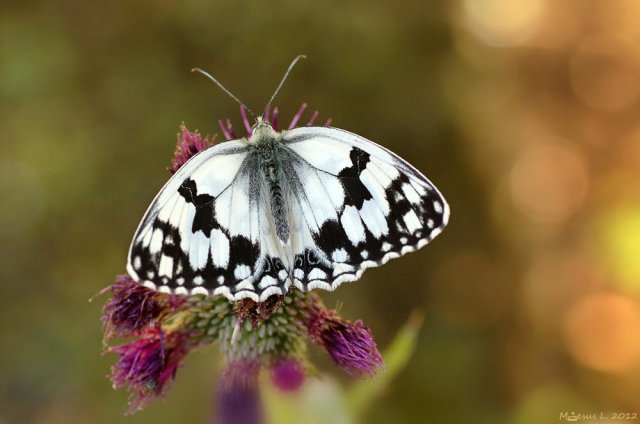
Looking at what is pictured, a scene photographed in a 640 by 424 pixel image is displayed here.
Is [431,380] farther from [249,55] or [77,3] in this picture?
[77,3]

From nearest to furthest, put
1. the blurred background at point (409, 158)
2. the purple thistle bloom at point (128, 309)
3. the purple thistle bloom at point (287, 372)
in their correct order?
Result: 1. the purple thistle bloom at point (128, 309)
2. the purple thistle bloom at point (287, 372)
3. the blurred background at point (409, 158)

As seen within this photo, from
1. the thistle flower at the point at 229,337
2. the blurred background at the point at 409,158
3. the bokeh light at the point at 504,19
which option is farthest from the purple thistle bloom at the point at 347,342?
the bokeh light at the point at 504,19

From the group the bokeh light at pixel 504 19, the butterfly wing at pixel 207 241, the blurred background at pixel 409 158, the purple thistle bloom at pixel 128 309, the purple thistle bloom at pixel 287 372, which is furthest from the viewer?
the bokeh light at pixel 504 19

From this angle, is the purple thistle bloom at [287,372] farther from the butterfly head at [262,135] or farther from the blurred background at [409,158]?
the blurred background at [409,158]

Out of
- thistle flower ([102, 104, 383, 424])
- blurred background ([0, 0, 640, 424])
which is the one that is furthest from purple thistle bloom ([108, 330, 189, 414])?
blurred background ([0, 0, 640, 424])

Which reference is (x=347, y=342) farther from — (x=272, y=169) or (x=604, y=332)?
(x=604, y=332)

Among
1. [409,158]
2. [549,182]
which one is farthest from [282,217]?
[549,182]
